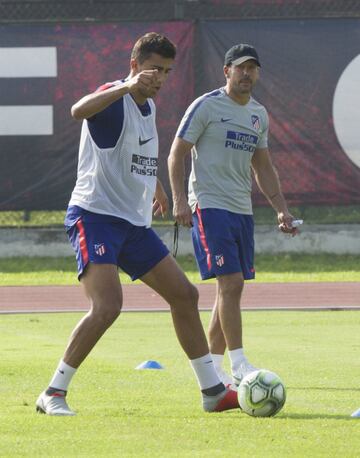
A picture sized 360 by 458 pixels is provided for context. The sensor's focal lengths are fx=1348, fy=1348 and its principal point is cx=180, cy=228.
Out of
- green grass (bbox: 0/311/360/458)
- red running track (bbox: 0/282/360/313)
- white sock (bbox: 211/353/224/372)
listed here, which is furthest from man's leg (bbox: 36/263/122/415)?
red running track (bbox: 0/282/360/313)

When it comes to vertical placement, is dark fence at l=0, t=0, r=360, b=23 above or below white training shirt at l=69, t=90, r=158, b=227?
above

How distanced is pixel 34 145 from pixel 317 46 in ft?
14.0

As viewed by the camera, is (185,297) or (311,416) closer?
(311,416)

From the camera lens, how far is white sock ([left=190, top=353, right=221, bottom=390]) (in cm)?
788

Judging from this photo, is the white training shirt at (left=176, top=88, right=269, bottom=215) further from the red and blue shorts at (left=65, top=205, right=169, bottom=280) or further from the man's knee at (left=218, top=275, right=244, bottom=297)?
the red and blue shorts at (left=65, top=205, right=169, bottom=280)

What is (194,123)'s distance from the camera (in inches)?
354

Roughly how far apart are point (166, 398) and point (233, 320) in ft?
2.42

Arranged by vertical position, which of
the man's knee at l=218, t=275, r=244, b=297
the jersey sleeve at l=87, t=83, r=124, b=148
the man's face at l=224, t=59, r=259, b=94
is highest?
the man's face at l=224, t=59, r=259, b=94

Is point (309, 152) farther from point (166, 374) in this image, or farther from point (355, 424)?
point (355, 424)

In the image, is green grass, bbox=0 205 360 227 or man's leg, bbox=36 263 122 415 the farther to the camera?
green grass, bbox=0 205 360 227

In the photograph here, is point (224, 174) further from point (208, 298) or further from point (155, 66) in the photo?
point (208, 298)

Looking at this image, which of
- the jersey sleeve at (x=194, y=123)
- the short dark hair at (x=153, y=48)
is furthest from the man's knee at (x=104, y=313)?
the jersey sleeve at (x=194, y=123)

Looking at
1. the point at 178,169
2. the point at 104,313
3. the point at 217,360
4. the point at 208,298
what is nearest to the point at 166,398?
the point at 217,360

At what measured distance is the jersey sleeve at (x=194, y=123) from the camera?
29.5 ft
